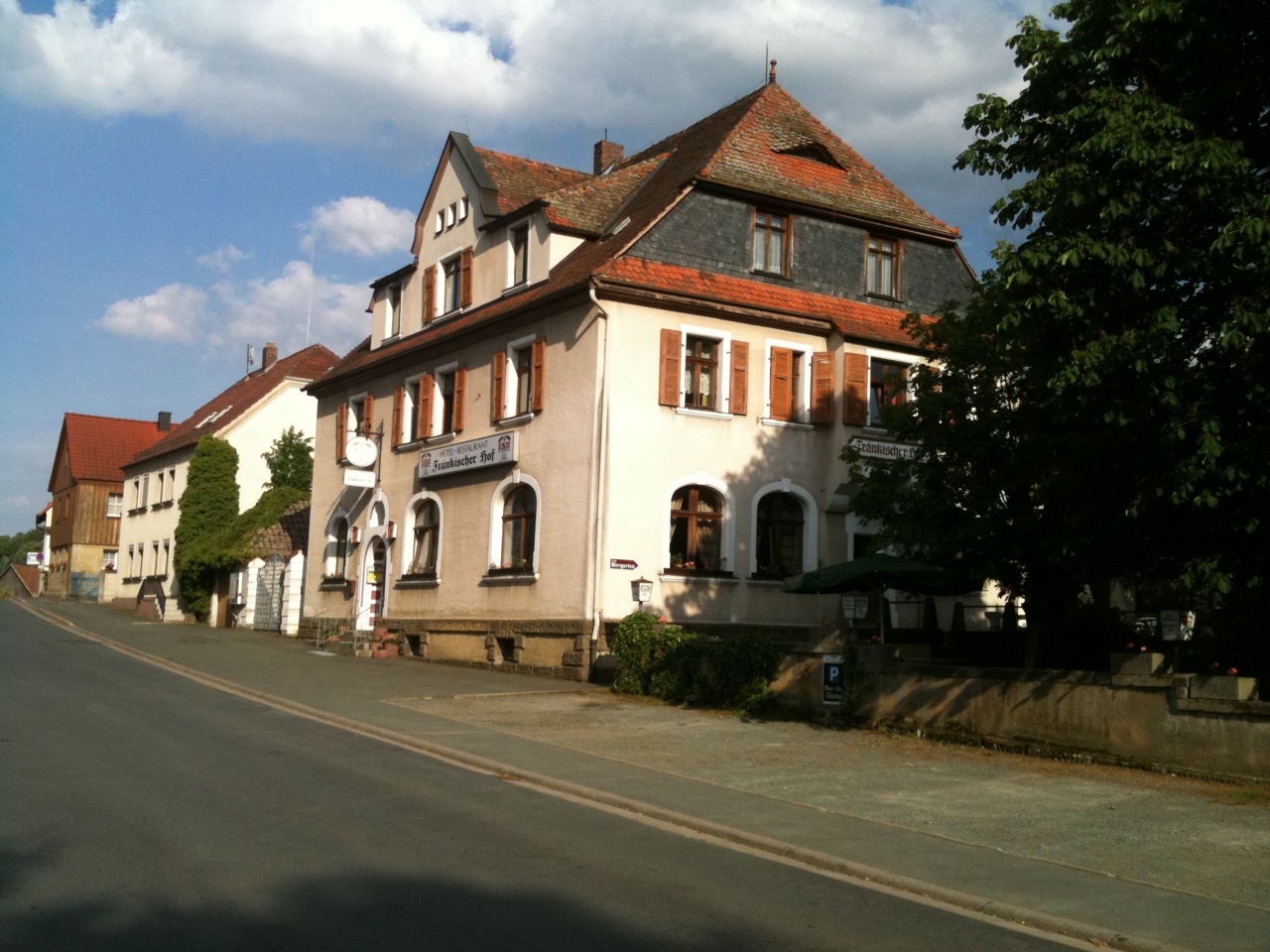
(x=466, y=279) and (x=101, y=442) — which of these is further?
(x=101, y=442)

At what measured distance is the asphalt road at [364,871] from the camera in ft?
23.2

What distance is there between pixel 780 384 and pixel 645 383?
124 inches

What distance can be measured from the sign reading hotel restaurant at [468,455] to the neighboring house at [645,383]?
7 centimetres

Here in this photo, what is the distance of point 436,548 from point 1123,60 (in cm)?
2021

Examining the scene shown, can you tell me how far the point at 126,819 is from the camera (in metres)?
9.84

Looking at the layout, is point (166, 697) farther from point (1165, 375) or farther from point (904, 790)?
point (1165, 375)

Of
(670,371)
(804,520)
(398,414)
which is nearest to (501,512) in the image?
(670,371)

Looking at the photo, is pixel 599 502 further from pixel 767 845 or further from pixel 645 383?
pixel 767 845

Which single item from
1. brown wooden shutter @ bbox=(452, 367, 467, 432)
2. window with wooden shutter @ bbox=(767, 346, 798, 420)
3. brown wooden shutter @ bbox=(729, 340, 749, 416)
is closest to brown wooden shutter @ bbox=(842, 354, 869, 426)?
window with wooden shutter @ bbox=(767, 346, 798, 420)

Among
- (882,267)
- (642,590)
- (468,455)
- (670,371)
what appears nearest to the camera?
(642,590)

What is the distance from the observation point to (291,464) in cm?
4797

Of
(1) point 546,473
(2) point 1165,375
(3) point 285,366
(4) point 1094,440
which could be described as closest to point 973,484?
(4) point 1094,440

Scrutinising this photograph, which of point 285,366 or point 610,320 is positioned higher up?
point 285,366

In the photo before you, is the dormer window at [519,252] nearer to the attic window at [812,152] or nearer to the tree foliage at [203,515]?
the attic window at [812,152]
